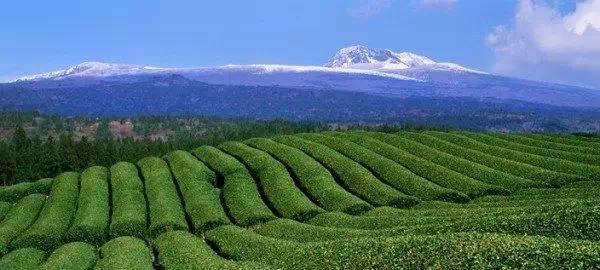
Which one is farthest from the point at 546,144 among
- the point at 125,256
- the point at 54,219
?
the point at 125,256

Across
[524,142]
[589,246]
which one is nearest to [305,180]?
[524,142]

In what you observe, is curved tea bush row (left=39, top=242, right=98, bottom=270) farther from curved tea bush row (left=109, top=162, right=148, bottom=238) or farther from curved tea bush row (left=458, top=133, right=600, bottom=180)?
curved tea bush row (left=458, top=133, right=600, bottom=180)

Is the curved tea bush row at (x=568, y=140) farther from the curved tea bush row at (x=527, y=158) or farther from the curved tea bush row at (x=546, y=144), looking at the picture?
the curved tea bush row at (x=527, y=158)

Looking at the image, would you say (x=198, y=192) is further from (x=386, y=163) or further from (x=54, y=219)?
(x=386, y=163)

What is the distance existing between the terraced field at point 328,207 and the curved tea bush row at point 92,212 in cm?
18

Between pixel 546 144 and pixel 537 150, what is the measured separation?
7.41 m

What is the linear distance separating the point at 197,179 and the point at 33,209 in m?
22.4

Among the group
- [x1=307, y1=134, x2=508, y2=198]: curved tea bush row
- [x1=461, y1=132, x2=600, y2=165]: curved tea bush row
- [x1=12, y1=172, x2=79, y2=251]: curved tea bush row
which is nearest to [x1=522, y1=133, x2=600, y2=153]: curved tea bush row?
[x1=461, y1=132, x2=600, y2=165]: curved tea bush row

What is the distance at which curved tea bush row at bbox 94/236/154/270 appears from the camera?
167 ft

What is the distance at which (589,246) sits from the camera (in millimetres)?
32406

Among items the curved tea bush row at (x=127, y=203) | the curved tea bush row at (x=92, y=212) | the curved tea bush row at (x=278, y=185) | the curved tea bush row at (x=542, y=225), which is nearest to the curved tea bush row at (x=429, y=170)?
the curved tea bush row at (x=278, y=185)

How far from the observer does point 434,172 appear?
291 ft

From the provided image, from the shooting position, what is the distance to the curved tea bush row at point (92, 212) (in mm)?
73062

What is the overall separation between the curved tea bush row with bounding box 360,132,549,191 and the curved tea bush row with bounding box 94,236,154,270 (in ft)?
149
